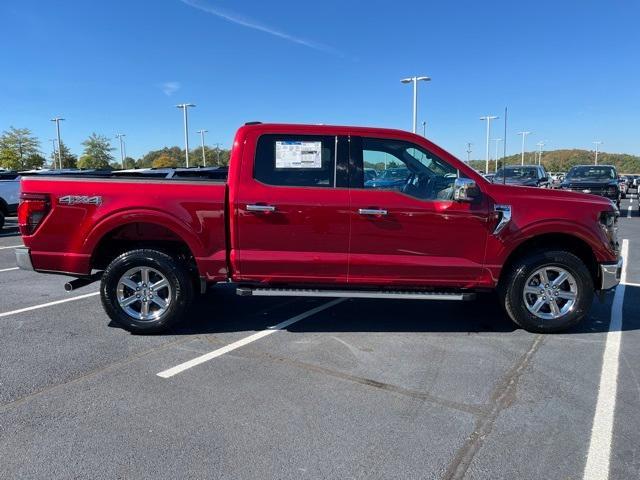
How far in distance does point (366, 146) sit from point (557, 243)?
218 cm

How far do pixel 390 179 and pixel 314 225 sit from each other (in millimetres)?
868

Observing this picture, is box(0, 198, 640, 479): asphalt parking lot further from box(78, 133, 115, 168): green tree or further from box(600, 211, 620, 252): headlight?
box(78, 133, 115, 168): green tree

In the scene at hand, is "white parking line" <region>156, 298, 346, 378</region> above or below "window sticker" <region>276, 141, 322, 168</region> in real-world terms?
below

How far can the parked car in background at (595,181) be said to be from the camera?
17609 mm

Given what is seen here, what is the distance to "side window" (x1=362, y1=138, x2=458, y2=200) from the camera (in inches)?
191

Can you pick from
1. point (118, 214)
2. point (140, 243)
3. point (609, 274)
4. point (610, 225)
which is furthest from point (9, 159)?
point (609, 274)

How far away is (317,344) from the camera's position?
4750 millimetres

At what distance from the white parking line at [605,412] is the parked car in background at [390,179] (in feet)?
7.74

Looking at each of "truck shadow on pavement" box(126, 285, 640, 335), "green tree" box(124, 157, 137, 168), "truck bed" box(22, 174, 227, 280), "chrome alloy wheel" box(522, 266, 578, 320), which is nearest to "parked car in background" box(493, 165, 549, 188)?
"truck shadow on pavement" box(126, 285, 640, 335)

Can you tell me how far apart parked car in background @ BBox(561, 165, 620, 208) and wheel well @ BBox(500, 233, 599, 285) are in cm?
1320

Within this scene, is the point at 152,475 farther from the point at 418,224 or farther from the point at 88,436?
the point at 418,224

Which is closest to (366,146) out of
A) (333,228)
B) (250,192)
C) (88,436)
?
(333,228)

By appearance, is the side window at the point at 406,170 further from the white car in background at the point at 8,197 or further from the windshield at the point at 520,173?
the windshield at the point at 520,173

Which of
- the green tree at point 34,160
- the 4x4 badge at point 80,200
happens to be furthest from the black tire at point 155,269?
the green tree at point 34,160
